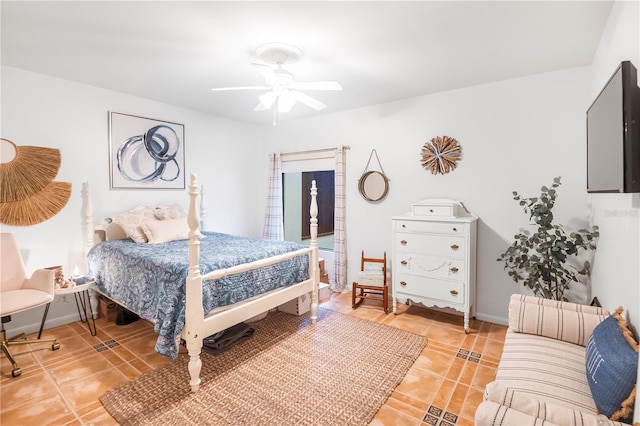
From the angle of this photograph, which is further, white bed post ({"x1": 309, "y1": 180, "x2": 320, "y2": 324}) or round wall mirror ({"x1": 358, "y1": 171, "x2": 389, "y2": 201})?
round wall mirror ({"x1": 358, "y1": 171, "x2": 389, "y2": 201})

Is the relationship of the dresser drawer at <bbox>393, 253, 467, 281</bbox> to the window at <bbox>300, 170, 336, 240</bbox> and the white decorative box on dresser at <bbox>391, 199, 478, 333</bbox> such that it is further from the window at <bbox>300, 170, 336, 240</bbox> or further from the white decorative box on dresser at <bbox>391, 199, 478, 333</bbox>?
the window at <bbox>300, 170, 336, 240</bbox>

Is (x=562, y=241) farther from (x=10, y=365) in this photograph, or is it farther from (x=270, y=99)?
(x=10, y=365)

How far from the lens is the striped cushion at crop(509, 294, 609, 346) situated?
70.7 inches

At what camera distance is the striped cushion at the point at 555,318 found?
1.80 metres

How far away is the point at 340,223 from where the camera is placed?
422cm

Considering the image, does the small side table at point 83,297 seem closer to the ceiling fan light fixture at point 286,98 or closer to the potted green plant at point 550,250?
the ceiling fan light fixture at point 286,98

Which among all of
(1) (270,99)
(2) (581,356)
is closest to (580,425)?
(2) (581,356)

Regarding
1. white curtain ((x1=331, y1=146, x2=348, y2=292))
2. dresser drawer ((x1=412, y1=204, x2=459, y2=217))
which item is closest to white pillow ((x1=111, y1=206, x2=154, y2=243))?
white curtain ((x1=331, y1=146, x2=348, y2=292))

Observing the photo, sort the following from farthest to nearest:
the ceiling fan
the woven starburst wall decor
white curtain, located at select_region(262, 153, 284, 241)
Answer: white curtain, located at select_region(262, 153, 284, 241)
the woven starburst wall decor
the ceiling fan

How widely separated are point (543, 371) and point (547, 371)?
21mm

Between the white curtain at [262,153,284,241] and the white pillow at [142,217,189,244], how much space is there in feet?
5.04

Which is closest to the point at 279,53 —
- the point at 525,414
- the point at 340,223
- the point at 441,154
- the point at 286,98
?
the point at 286,98

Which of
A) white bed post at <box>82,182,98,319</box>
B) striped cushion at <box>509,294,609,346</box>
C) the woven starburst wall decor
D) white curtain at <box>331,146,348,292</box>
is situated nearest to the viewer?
striped cushion at <box>509,294,609,346</box>

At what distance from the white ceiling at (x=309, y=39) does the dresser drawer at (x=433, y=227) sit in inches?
56.8
